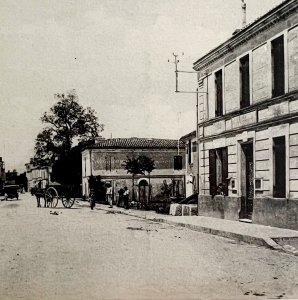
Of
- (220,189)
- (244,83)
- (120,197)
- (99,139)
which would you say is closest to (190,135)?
(120,197)

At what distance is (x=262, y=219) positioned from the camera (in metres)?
15.2

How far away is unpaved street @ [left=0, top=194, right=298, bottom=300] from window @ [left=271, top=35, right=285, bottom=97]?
15.5 feet

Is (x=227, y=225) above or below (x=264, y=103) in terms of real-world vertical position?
below

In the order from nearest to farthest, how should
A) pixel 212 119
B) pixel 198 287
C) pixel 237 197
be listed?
pixel 198 287 < pixel 237 197 < pixel 212 119

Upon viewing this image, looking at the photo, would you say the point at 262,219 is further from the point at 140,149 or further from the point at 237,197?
the point at 140,149

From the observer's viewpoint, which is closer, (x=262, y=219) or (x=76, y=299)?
(x=76, y=299)

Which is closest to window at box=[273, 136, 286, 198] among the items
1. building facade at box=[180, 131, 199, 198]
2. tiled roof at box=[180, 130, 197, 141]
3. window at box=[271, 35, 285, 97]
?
window at box=[271, 35, 285, 97]

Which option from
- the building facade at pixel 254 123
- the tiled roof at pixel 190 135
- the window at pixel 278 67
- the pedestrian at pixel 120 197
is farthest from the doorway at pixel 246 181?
the tiled roof at pixel 190 135

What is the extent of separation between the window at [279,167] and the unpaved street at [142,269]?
2.78 metres

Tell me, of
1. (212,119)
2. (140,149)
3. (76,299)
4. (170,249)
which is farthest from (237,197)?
(140,149)

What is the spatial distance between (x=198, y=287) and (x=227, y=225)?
8925 millimetres

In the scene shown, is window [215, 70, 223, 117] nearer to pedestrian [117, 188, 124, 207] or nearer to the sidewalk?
the sidewalk

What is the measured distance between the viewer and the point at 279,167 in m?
14.7

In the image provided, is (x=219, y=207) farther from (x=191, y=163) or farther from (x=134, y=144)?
(x=134, y=144)
